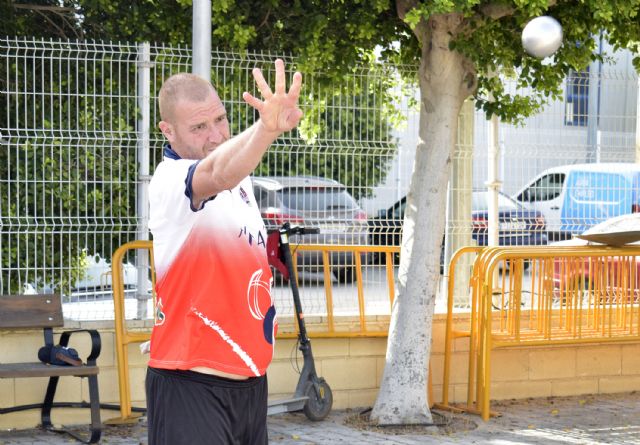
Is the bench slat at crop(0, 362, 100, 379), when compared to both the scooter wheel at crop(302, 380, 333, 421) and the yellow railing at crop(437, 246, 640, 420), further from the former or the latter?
the yellow railing at crop(437, 246, 640, 420)

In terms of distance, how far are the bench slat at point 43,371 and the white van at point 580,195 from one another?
12.7 ft

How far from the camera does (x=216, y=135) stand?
3.53 meters

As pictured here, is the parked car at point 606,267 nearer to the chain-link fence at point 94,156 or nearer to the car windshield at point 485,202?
the car windshield at point 485,202

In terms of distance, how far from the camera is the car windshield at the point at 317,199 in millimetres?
8367

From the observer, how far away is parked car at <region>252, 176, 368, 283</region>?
27.5 ft

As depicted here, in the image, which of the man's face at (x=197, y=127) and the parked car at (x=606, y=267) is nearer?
the man's face at (x=197, y=127)

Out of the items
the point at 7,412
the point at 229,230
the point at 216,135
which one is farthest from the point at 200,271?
the point at 7,412

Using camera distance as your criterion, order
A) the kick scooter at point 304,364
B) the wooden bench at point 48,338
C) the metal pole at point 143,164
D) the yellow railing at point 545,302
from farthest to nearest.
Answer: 1. the yellow railing at point 545,302
2. the metal pole at point 143,164
3. the kick scooter at point 304,364
4. the wooden bench at point 48,338

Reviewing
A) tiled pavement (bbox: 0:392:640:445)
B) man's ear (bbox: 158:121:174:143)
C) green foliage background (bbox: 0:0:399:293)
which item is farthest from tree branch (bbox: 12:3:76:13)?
man's ear (bbox: 158:121:174:143)

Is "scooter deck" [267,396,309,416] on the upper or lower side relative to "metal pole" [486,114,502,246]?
lower

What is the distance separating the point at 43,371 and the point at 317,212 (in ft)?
7.99

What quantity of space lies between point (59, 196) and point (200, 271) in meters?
4.66

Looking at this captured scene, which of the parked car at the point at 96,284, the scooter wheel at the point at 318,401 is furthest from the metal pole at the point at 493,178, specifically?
the parked car at the point at 96,284

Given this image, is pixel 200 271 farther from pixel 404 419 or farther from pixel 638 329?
pixel 638 329
